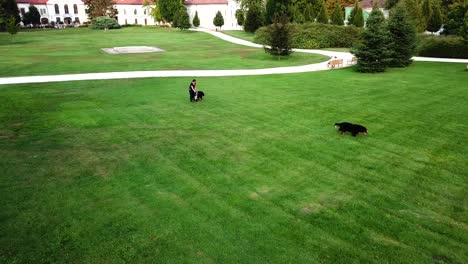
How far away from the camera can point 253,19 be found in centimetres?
6091

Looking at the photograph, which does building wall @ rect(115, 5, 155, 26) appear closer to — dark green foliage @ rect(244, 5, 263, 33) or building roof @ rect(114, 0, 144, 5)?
building roof @ rect(114, 0, 144, 5)

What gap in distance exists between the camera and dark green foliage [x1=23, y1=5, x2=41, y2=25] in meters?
93.8

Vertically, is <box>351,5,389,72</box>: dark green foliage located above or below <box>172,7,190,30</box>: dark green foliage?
below

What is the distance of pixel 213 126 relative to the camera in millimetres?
15109

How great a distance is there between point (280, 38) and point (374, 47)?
9568mm

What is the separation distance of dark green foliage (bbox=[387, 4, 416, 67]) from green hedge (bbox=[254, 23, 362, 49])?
1501cm

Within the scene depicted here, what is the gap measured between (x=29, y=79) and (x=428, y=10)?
48052 millimetres

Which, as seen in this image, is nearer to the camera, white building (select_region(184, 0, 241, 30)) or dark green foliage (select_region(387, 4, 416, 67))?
dark green foliage (select_region(387, 4, 416, 67))

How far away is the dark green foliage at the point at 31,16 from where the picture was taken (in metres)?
93.8

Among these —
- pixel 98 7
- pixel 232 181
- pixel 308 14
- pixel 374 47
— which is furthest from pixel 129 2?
pixel 232 181

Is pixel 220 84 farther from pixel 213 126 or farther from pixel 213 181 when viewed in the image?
pixel 213 181

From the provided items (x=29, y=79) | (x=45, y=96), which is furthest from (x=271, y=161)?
(x=29, y=79)

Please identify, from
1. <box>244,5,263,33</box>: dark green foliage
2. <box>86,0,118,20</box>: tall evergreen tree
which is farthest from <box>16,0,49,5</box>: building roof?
<box>244,5,263,33</box>: dark green foliage

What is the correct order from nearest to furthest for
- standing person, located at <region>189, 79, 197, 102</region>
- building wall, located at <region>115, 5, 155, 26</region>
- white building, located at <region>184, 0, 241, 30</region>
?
standing person, located at <region>189, 79, 197, 102</region>
white building, located at <region>184, 0, 241, 30</region>
building wall, located at <region>115, 5, 155, 26</region>
